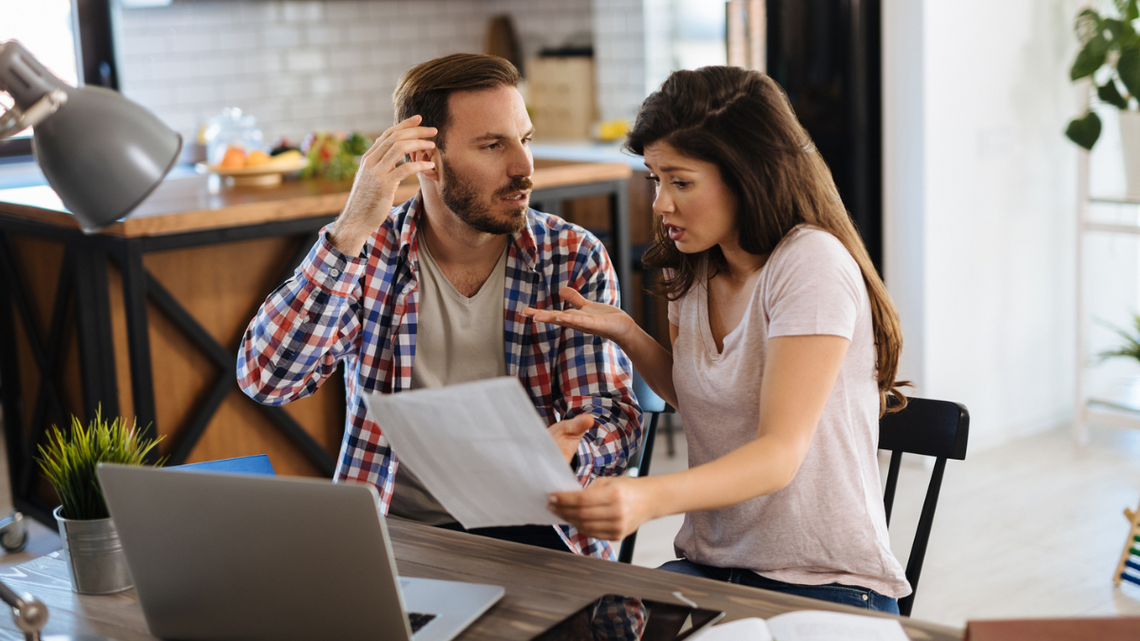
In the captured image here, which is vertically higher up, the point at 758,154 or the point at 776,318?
the point at 758,154

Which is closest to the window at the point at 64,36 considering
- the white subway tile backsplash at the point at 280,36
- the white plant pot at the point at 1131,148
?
the white subway tile backsplash at the point at 280,36

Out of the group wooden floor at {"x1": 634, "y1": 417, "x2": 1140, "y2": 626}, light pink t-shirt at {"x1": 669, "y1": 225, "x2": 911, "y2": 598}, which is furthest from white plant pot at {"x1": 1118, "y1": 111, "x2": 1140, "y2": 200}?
light pink t-shirt at {"x1": 669, "y1": 225, "x2": 911, "y2": 598}

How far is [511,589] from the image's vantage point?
1220mm

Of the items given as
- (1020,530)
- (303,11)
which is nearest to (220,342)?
(1020,530)

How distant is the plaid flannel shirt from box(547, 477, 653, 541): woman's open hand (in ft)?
1.75

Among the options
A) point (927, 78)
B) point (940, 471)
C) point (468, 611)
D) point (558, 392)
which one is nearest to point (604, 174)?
point (927, 78)

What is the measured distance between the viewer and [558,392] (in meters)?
1.81

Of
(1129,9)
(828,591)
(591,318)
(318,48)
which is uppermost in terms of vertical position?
(318,48)

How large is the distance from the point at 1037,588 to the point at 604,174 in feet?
5.60

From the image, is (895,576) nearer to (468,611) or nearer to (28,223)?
(468,611)

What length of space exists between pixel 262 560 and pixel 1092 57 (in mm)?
3278

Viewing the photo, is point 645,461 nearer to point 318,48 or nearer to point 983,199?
point 983,199

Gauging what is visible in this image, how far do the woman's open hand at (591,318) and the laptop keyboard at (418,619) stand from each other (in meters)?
0.46

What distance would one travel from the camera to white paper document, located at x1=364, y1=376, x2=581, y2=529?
3.20ft
